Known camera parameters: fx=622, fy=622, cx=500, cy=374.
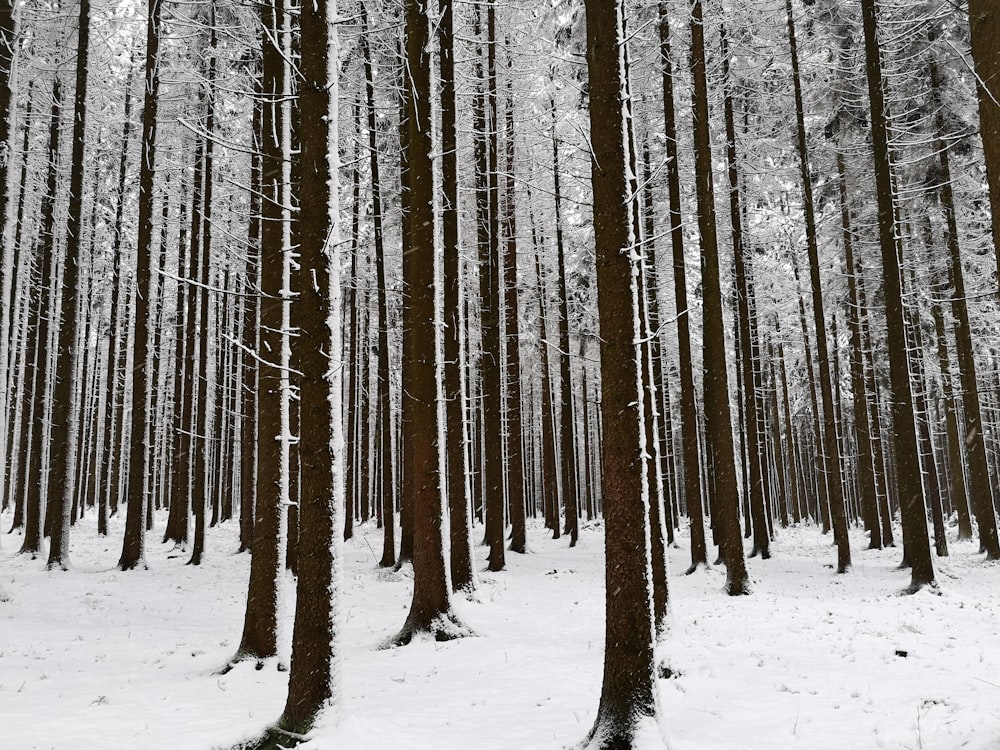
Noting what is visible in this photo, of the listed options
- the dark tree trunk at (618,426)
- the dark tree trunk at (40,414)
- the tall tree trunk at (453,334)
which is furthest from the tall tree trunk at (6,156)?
the dark tree trunk at (618,426)

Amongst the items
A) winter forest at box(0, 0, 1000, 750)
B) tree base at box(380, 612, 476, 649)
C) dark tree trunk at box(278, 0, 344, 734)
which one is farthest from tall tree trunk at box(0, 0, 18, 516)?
dark tree trunk at box(278, 0, 344, 734)

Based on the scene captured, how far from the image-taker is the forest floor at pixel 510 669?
5340 millimetres

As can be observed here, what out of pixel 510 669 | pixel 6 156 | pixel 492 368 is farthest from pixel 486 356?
pixel 6 156

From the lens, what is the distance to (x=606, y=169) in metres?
5.41

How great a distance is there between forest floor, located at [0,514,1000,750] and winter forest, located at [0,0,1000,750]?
64 millimetres

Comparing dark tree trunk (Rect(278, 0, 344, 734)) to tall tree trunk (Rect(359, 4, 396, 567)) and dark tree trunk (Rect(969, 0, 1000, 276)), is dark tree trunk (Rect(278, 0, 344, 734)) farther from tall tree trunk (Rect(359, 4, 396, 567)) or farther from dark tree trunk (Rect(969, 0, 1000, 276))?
tall tree trunk (Rect(359, 4, 396, 567))

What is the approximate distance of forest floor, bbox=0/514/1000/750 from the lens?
17.5 feet

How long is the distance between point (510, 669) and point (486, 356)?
924 cm

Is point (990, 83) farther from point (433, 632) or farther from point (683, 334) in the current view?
point (683, 334)

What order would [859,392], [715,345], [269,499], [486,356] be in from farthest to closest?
[859,392], [486,356], [715,345], [269,499]

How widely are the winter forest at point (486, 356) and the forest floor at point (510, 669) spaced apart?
64mm

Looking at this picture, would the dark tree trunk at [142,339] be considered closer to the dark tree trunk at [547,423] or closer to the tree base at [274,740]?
the tree base at [274,740]

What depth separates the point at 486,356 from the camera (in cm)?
1573

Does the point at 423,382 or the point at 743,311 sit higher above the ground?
the point at 743,311
